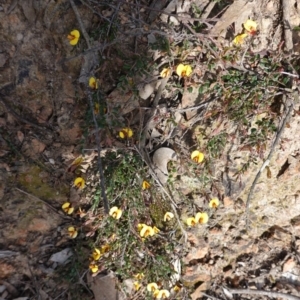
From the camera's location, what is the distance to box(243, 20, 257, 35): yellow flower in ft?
9.18

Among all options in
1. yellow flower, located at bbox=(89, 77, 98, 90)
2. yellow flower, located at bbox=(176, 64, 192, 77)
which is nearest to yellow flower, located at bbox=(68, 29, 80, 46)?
yellow flower, located at bbox=(89, 77, 98, 90)

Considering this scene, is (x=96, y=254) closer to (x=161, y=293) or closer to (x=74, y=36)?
(x=161, y=293)

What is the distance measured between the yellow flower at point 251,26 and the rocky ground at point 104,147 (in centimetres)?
11

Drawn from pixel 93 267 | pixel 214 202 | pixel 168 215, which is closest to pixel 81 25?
pixel 168 215

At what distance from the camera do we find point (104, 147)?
123 inches

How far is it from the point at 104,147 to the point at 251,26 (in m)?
1.49

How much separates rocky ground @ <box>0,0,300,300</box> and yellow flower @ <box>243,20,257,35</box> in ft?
0.38

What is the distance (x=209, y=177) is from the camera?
319cm

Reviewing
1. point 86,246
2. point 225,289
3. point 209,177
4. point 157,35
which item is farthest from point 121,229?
point 157,35

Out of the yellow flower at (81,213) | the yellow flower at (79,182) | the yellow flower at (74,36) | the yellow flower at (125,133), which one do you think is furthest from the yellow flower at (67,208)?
the yellow flower at (74,36)

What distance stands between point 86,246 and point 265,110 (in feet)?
6.31

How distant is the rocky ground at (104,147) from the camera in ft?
9.75

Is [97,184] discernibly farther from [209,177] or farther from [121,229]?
[209,177]

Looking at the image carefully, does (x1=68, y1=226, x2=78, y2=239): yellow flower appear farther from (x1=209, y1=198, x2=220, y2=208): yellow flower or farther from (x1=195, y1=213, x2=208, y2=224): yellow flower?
(x1=209, y1=198, x2=220, y2=208): yellow flower
